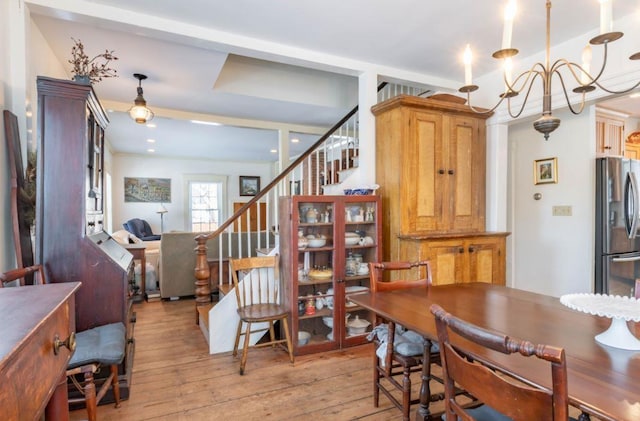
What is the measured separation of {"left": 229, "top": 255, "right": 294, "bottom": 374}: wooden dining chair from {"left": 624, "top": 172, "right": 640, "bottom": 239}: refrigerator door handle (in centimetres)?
359

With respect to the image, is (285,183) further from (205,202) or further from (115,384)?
(205,202)

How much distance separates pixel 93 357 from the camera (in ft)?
5.82

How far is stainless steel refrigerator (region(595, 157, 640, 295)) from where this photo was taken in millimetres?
3395

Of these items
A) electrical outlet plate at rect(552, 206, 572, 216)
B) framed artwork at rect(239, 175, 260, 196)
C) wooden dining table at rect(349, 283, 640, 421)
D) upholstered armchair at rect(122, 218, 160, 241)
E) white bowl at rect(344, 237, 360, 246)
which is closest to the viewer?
wooden dining table at rect(349, 283, 640, 421)

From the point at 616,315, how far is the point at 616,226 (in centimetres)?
306

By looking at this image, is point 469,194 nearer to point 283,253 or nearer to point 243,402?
point 283,253

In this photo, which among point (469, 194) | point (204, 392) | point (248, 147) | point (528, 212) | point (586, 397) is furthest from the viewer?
point (248, 147)

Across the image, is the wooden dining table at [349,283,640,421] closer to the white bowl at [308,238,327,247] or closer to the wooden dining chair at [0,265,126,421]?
the white bowl at [308,238,327,247]

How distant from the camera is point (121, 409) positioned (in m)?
2.09

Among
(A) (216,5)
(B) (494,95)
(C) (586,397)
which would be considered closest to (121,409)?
(C) (586,397)

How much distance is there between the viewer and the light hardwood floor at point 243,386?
2.04 m

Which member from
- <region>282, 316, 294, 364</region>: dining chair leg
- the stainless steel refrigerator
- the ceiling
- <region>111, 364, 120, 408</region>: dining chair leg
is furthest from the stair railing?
the stainless steel refrigerator

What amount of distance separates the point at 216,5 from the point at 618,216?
4.16m

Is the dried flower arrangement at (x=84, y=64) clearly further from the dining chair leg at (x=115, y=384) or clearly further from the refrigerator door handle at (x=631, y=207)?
the refrigerator door handle at (x=631, y=207)
